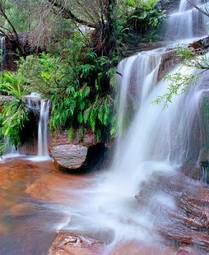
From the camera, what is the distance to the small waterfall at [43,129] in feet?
30.1

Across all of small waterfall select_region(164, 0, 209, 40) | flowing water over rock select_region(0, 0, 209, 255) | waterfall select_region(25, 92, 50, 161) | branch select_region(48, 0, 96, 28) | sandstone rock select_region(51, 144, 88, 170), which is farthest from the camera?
small waterfall select_region(164, 0, 209, 40)

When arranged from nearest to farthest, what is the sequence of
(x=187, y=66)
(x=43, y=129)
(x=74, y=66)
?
(x=187, y=66) < (x=74, y=66) < (x=43, y=129)

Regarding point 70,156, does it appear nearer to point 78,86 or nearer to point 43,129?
point 43,129

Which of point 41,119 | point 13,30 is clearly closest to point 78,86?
point 41,119

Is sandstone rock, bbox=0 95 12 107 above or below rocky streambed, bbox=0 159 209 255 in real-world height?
above

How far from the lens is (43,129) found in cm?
920

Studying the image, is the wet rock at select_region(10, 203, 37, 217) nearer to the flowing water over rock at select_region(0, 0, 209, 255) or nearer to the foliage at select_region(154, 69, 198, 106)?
the flowing water over rock at select_region(0, 0, 209, 255)

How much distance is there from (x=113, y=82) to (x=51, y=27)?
2200 mm

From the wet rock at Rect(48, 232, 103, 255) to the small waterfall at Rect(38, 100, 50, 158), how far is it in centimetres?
443

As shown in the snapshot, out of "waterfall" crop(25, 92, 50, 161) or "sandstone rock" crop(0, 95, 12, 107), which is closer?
"waterfall" crop(25, 92, 50, 161)

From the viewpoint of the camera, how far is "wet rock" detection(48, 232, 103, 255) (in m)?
4.52

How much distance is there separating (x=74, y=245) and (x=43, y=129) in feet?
16.1

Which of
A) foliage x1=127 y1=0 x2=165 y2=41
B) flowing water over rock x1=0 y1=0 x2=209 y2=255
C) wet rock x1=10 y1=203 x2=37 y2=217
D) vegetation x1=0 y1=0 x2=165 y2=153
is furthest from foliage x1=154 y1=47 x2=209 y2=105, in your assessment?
foliage x1=127 y1=0 x2=165 y2=41

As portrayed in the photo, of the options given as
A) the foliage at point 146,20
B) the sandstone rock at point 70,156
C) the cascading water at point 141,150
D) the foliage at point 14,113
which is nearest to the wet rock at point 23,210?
the cascading water at point 141,150
